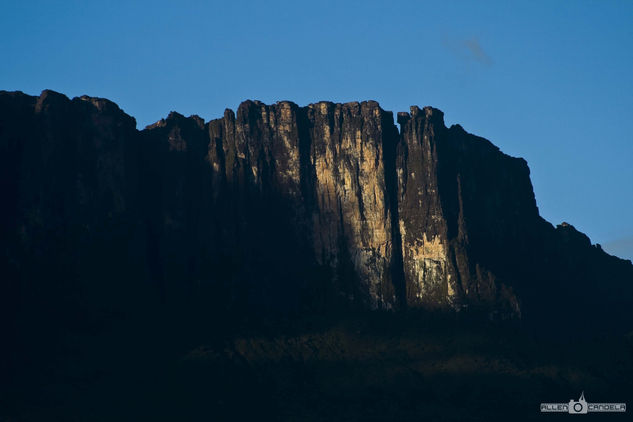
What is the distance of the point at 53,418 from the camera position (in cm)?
19950

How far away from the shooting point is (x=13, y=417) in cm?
19775

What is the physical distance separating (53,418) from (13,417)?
218 inches
